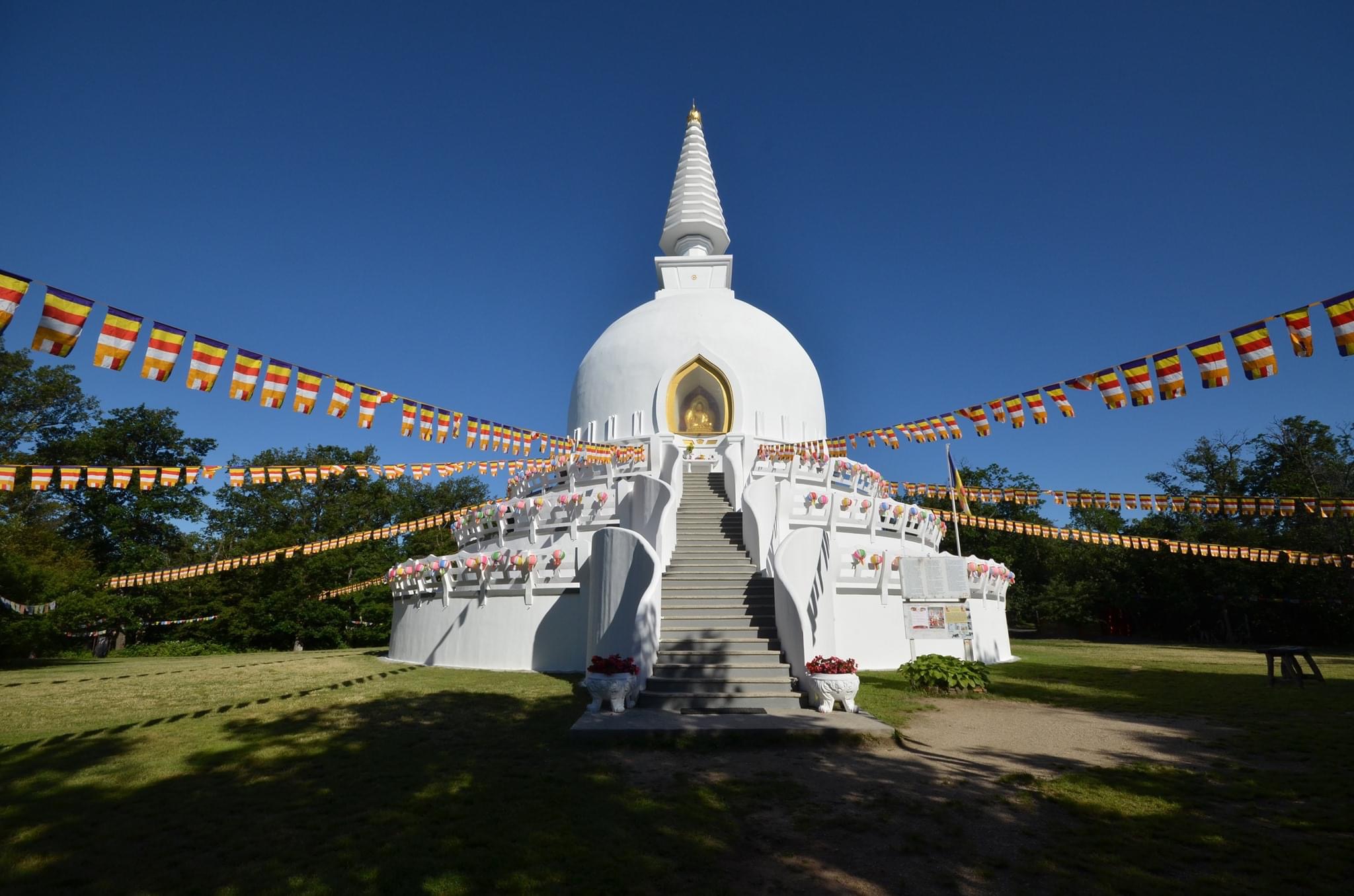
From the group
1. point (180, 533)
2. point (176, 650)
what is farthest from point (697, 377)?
point (180, 533)

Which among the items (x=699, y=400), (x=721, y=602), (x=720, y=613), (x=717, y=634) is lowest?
(x=717, y=634)

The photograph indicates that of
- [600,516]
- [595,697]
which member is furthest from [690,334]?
[595,697]

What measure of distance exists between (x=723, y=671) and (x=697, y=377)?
15.3m

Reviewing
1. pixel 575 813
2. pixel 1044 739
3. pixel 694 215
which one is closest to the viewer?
pixel 575 813

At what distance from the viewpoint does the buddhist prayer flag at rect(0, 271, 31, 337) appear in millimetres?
8273

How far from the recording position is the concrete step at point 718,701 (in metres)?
8.92

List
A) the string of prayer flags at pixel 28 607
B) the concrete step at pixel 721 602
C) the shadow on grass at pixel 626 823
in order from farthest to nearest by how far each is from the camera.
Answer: the string of prayer flags at pixel 28 607 → the concrete step at pixel 721 602 → the shadow on grass at pixel 626 823

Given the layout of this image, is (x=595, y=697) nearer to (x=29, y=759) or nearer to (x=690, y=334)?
(x=29, y=759)

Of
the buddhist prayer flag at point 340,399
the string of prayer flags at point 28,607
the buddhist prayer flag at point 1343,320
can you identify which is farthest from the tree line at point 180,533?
the buddhist prayer flag at point 1343,320

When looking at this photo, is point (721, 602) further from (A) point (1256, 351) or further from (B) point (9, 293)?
(B) point (9, 293)

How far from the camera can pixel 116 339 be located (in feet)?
31.6

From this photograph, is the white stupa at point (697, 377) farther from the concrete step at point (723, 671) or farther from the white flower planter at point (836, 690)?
the white flower planter at point (836, 690)

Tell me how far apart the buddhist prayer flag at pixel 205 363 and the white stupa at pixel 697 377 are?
539 inches

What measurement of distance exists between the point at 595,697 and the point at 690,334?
57.0 feet
